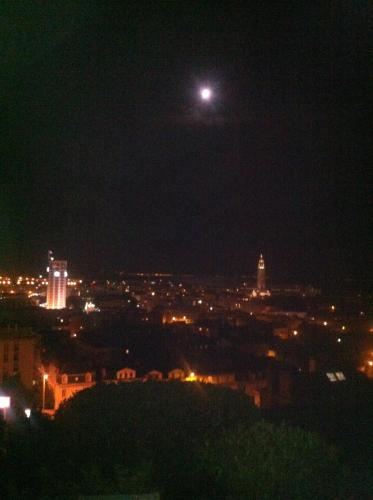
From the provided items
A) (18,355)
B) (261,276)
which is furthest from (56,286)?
(18,355)

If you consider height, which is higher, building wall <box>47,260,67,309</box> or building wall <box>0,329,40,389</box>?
building wall <box>47,260,67,309</box>

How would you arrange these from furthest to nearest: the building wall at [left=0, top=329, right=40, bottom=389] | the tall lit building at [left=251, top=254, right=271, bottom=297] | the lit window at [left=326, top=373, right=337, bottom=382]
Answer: the tall lit building at [left=251, top=254, right=271, bottom=297]
the building wall at [left=0, top=329, right=40, bottom=389]
the lit window at [left=326, top=373, right=337, bottom=382]

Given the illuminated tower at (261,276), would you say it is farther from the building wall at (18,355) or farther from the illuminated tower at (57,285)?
A: the building wall at (18,355)

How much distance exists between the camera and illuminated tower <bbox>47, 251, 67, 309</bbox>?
33.4 meters

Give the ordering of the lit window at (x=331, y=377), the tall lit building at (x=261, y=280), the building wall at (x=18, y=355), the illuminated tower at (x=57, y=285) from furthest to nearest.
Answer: the tall lit building at (x=261, y=280) → the illuminated tower at (x=57, y=285) → the building wall at (x=18, y=355) → the lit window at (x=331, y=377)

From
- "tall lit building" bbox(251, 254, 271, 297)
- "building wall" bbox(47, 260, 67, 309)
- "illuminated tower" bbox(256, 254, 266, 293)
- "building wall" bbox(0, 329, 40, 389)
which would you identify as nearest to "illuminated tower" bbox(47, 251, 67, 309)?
"building wall" bbox(47, 260, 67, 309)

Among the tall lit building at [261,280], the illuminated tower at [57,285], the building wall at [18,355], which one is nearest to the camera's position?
the building wall at [18,355]

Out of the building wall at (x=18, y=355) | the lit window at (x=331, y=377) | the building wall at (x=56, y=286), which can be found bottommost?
the lit window at (x=331, y=377)

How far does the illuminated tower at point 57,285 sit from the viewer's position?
33.4 metres

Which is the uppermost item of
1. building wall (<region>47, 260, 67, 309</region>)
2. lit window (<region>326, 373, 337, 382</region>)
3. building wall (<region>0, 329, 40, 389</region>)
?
building wall (<region>47, 260, 67, 309</region>)

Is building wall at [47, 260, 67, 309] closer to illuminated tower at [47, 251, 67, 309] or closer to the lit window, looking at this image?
illuminated tower at [47, 251, 67, 309]

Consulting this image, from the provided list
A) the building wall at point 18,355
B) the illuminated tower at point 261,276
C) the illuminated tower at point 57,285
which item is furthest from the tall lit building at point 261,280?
the building wall at point 18,355

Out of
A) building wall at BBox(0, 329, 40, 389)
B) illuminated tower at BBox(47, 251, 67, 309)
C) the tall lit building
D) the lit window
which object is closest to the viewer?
the lit window

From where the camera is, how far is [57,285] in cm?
3403
